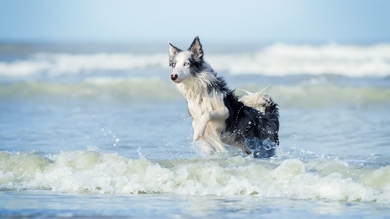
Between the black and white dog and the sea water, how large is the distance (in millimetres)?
194

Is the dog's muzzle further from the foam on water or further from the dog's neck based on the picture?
the foam on water

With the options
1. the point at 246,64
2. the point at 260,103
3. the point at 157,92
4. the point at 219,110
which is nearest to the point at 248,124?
the point at 260,103

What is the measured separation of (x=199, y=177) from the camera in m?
6.89

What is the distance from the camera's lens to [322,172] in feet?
22.9

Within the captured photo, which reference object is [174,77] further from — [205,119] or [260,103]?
[260,103]

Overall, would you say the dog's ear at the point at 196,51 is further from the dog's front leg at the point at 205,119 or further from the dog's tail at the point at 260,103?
the dog's tail at the point at 260,103

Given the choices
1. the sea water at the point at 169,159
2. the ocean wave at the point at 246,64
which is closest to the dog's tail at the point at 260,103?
the sea water at the point at 169,159

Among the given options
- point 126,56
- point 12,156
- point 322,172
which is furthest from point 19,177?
point 126,56

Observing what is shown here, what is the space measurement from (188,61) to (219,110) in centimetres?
63

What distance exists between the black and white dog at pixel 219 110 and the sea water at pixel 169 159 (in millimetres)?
194

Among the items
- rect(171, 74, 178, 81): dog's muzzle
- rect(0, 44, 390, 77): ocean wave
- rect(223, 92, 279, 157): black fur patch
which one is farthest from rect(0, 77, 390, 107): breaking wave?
rect(171, 74, 178, 81): dog's muzzle

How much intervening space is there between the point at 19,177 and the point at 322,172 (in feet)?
10.1

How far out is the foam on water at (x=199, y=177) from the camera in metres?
6.36

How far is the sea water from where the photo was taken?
19.5ft
